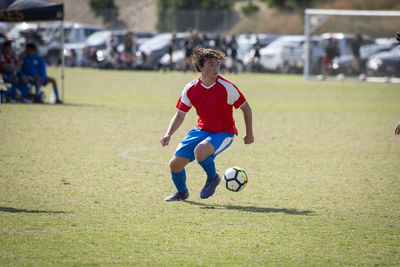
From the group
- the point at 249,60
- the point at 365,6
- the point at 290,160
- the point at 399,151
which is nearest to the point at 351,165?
the point at 290,160

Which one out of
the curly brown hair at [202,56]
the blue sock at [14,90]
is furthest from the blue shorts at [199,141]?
the blue sock at [14,90]

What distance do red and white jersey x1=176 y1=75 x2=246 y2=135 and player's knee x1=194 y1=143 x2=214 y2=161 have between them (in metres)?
0.30

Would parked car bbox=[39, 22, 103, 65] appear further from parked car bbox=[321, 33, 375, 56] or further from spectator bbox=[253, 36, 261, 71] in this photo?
parked car bbox=[321, 33, 375, 56]

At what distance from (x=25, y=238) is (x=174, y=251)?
131 cm

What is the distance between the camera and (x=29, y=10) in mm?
14742

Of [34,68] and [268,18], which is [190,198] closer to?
[34,68]

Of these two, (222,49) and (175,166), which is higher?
(222,49)

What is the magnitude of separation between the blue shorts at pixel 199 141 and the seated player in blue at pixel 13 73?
11.0m

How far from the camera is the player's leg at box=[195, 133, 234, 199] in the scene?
6523 millimetres

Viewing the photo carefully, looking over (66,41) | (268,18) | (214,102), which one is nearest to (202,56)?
(214,102)

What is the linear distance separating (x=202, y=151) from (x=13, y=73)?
457 inches

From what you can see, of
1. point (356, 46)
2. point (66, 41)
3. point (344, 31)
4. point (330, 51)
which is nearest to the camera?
point (356, 46)

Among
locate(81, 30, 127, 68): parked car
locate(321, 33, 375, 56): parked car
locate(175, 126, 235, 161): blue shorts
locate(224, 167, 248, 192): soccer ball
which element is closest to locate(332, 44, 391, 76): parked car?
locate(321, 33, 375, 56): parked car

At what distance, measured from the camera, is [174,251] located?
197 inches
